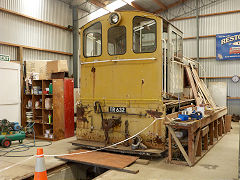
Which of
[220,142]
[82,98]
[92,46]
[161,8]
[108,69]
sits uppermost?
[161,8]

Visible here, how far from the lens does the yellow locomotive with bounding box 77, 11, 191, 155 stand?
484 cm

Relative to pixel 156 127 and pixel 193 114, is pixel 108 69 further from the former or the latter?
pixel 193 114

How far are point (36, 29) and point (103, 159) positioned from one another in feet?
26.3

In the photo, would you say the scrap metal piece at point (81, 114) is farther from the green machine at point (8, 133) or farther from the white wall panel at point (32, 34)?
the white wall panel at point (32, 34)

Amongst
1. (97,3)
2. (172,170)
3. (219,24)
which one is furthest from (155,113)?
(219,24)

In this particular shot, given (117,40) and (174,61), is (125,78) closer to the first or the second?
(117,40)

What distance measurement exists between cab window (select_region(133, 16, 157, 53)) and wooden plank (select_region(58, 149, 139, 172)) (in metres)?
2.35

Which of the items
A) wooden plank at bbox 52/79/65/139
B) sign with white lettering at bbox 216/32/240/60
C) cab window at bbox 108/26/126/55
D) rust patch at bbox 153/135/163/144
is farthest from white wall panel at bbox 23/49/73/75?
sign with white lettering at bbox 216/32/240/60

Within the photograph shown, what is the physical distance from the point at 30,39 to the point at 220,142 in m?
8.68

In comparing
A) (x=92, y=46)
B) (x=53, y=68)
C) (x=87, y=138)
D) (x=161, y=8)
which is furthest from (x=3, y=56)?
(x=161, y=8)

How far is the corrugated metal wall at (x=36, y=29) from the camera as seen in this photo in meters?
Result: 9.20

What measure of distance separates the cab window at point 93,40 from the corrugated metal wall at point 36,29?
191 inches

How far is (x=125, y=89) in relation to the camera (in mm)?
5211

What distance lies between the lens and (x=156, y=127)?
15.8 ft
